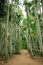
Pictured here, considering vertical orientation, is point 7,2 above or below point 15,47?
above

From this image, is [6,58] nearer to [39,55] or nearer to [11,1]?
[39,55]

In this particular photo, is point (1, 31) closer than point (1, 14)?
No

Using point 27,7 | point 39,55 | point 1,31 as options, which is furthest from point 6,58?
point 27,7

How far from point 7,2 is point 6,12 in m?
1.18

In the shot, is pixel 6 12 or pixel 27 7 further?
pixel 27 7

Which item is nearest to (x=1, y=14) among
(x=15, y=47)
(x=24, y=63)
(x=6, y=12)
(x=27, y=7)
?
(x=6, y=12)

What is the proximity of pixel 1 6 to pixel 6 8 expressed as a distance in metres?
0.68

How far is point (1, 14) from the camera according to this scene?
18.7m

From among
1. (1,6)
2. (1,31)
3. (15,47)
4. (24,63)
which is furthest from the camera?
(15,47)

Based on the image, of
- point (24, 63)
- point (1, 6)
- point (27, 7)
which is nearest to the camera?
point (24, 63)

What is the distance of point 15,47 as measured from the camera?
965 inches

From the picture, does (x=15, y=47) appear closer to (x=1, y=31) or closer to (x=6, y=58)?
(x=1, y=31)

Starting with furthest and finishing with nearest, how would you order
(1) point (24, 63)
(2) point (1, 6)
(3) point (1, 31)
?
(3) point (1, 31)
(2) point (1, 6)
(1) point (24, 63)

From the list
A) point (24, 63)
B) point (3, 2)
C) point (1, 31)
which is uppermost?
point (3, 2)
